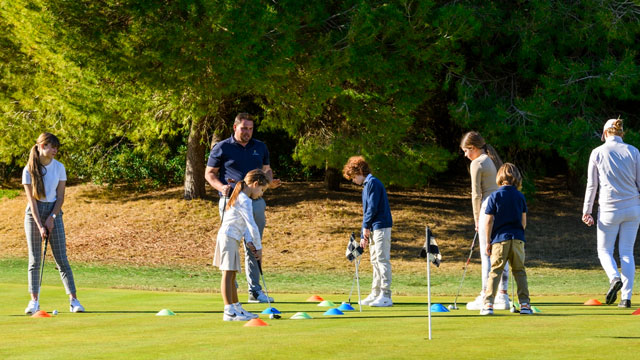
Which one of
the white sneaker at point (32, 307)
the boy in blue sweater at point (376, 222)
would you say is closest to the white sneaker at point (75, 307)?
the white sneaker at point (32, 307)

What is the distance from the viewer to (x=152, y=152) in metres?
23.8

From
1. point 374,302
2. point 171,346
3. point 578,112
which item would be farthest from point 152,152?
point 171,346

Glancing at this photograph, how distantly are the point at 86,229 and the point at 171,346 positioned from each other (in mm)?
16700

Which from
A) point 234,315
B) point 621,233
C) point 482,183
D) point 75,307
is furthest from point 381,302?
point 75,307

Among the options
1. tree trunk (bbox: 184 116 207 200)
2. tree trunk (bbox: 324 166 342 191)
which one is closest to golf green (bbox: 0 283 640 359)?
tree trunk (bbox: 184 116 207 200)

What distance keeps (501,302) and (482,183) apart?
4.37 feet

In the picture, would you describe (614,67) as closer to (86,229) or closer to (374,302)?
(374,302)

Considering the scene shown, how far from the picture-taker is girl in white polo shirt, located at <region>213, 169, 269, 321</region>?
7969mm

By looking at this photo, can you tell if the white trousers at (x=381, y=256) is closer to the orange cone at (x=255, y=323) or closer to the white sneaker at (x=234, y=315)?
the white sneaker at (x=234, y=315)

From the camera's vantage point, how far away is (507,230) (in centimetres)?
845

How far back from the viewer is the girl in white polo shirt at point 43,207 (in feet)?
29.6

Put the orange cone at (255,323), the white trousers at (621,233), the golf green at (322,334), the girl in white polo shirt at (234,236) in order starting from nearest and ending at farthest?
the golf green at (322,334), the orange cone at (255,323), the girl in white polo shirt at (234,236), the white trousers at (621,233)

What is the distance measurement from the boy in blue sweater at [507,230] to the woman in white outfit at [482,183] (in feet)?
1.49

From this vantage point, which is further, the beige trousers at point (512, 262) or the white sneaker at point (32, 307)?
the white sneaker at point (32, 307)
